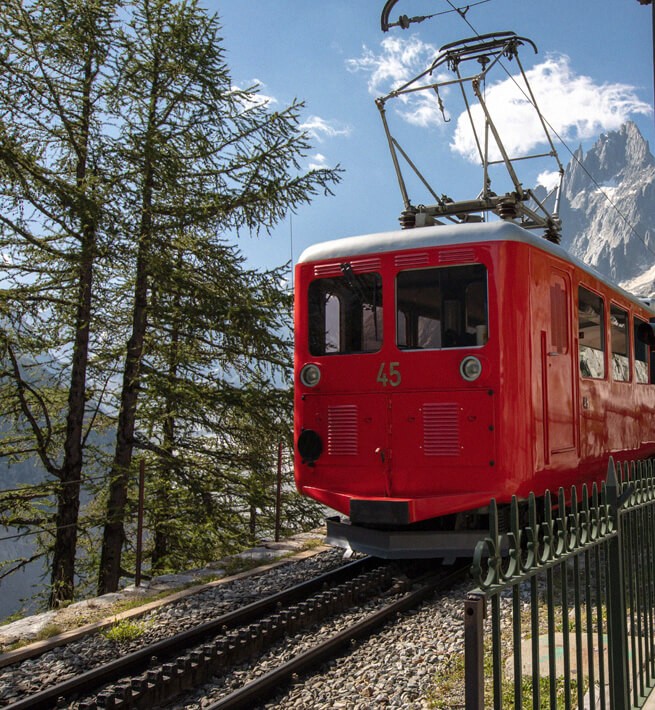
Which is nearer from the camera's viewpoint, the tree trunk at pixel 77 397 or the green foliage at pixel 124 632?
the green foliage at pixel 124 632

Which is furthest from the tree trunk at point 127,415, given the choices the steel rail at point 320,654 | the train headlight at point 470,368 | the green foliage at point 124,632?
the train headlight at point 470,368

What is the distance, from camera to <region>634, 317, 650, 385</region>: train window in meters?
9.98

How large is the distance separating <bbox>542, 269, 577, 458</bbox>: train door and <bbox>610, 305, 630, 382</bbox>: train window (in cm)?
164

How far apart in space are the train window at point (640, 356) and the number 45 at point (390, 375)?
4455mm

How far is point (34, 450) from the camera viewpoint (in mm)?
10750

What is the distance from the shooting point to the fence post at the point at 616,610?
332 cm

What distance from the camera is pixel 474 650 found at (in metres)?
2.01

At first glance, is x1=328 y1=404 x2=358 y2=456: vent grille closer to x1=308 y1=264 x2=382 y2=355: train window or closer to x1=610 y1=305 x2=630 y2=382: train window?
x1=308 y1=264 x2=382 y2=355: train window

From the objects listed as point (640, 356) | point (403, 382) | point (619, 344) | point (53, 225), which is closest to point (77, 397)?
point (53, 225)

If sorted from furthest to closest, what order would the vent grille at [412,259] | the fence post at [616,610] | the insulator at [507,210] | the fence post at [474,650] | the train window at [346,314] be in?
1. the insulator at [507,210]
2. the train window at [346,314]
3. the vent grille at [412,259]
4. the fence post at [616,610]
5. the fence post at [474,650]

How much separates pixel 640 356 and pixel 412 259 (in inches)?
185

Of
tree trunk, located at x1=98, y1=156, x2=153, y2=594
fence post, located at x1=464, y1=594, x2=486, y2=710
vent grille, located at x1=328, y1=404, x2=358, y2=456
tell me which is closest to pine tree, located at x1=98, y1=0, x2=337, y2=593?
→ tree trunk, located at x1=98, y1=156, x2=153, y2=594

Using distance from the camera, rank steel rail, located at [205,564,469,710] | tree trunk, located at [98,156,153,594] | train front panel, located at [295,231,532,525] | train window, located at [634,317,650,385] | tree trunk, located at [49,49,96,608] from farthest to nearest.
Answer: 1. tree trunk, located at [98,156,153,594]
2. tree trunk, located at [49,49,96,608]
3. train window, located at [634,317,650,385]
4. train front panel, located at [295,231,532,525]
5. steel rail, located at [205,564,469,710]

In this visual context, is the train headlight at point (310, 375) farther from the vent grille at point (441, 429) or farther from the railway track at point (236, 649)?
the railway track at point (236, 649)
